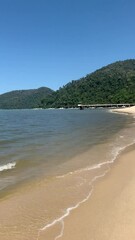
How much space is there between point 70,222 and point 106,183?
3955mm

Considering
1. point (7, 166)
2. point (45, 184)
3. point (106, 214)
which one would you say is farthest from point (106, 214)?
point (7, 166)

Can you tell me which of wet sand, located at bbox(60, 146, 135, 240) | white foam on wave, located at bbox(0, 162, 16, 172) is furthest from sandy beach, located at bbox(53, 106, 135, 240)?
white foam on wave, located at bbox(0, 162, 16, 172)

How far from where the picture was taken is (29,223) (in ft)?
25.5

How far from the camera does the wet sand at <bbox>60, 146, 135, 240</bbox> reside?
692 centimetres

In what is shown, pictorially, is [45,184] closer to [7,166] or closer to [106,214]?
[106,214]

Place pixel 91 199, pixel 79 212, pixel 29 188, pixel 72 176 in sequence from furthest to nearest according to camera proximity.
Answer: pixel 72 176
pixel 29 188
pixel 91 199
pixel 79 212

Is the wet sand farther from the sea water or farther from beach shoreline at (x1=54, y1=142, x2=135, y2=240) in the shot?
the sea water

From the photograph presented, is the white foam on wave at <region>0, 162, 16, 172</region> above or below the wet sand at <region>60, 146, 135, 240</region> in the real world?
below

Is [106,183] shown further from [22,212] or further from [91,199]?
[22,212]

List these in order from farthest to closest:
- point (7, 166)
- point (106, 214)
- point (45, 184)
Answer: point (7, 166) < point (45, 184) < point (106, 214)

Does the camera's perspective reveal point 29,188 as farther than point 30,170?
No

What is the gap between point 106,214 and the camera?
320 inches

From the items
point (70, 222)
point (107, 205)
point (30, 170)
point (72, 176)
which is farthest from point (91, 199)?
point (30, 170)

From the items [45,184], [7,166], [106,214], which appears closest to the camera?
[106,214]
